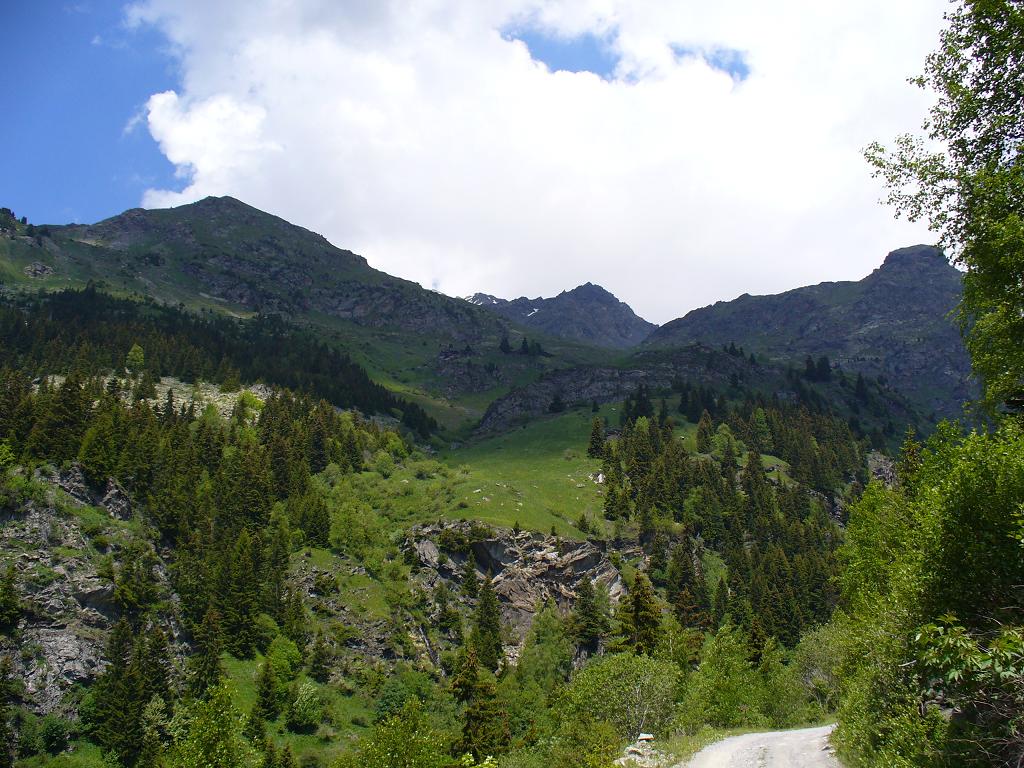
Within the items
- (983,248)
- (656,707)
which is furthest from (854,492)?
(983,248)

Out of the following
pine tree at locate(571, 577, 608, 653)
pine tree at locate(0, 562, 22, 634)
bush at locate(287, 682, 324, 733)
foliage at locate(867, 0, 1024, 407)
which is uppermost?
foliage at locate(867, 0, 1024, 407)

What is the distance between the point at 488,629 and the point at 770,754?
86.5m

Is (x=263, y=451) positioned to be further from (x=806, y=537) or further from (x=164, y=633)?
(x=806, y=537)

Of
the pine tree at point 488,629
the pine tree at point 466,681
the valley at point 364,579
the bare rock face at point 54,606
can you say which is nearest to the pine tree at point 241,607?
the valley at point 364,579

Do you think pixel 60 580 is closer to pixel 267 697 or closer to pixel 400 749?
pixel 267 697

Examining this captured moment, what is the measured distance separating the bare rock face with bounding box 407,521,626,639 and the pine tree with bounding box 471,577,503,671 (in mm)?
4262

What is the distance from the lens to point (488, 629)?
114m

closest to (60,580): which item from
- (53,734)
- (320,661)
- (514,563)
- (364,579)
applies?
(53,734)

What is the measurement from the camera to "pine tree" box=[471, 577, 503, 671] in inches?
4191

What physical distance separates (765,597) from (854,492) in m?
70.9

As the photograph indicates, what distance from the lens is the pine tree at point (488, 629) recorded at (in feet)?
349

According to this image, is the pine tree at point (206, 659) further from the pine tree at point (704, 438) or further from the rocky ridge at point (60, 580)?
the pine tree at point (704, 438)

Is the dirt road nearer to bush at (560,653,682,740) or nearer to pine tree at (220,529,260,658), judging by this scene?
bush at (560,653,682,740)

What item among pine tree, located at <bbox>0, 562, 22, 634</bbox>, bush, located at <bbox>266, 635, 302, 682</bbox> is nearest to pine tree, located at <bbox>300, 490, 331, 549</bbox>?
bush, located at <bbox>266, 635, 302, 682</bbox>
